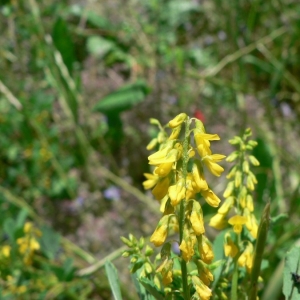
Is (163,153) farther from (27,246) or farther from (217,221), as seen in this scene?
(27,246)

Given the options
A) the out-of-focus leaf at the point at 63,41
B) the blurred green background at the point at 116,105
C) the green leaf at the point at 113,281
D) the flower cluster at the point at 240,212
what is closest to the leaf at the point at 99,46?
the blurred green background at the point at 116,105

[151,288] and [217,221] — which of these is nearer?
[151,288]

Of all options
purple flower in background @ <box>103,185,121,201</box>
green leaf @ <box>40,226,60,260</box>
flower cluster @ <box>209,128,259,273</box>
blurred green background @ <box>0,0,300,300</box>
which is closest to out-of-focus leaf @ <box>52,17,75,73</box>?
blurred green background @ <box>0,0,300,300</box>

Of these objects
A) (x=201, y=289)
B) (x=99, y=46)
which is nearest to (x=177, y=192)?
(x=201, y=289)

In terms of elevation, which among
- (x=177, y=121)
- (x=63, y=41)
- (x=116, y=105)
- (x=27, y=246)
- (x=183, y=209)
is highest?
(x=63, y=41)

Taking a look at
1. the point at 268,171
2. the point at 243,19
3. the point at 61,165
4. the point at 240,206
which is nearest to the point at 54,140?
the point at 61,165
